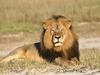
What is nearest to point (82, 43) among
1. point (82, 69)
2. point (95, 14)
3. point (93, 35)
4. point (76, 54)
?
point (93, 35)

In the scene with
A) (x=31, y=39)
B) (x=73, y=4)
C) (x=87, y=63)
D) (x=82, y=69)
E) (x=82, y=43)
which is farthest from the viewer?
(x=73, y=4)

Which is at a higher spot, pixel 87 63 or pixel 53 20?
pixel 53 20

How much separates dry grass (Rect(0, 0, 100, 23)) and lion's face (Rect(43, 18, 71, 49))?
10495mm

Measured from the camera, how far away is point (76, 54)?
10.2 metres

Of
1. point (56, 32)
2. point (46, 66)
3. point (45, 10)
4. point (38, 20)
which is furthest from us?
point (45, 10)

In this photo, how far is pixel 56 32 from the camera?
9.95 m

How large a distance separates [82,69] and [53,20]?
1.53m

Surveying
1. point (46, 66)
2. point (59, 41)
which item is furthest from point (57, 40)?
point (46, 66)

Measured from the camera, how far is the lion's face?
9.80 metres

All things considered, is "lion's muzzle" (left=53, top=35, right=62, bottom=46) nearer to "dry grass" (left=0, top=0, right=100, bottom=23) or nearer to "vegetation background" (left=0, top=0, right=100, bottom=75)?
"vegetation background" (left=0, top=0, right=100, bottom=75)

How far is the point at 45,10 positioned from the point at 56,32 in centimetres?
1253

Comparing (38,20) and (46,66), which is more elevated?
(46,66)

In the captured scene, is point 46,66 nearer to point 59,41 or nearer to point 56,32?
point 59,41

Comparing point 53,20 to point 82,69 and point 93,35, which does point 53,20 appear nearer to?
point 82,69
